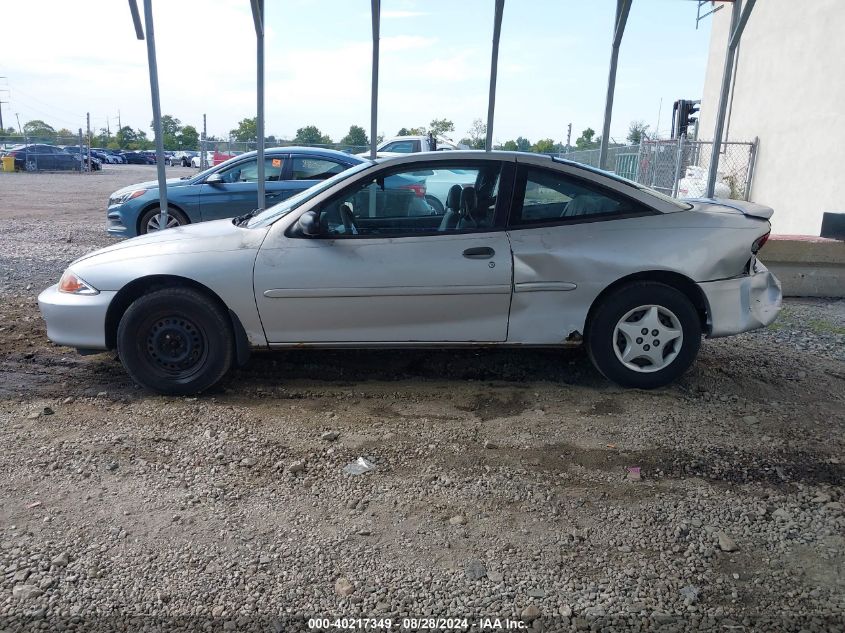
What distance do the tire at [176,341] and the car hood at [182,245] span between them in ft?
0.93

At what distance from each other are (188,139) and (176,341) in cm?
7201

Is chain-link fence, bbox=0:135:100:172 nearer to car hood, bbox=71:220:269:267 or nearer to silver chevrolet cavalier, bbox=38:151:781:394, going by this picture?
car hood, bbox=71:220:269:267

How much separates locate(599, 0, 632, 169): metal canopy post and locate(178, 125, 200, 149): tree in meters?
65.3

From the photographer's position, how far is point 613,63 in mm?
6660

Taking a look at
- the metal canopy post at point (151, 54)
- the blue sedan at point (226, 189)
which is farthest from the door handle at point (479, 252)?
the blue sedan at point (226, 189)

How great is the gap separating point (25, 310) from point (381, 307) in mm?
4482

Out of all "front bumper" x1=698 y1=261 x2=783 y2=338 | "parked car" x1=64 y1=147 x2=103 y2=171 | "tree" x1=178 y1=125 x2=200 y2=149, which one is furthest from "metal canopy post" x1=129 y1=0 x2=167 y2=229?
"tree" x1=178 y1=125 x2=200 y2=149

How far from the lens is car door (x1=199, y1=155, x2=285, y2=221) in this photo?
35.7 feet

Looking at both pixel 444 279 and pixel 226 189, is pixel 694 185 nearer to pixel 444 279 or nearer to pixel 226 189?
pixel 226 189

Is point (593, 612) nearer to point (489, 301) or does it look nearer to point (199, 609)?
point (199, 609)

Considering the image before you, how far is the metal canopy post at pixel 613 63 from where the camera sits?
6.50 metres

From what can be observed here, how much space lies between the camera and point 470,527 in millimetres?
3309

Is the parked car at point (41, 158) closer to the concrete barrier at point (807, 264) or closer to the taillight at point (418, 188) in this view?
the concrete barrier at point (807, 264)

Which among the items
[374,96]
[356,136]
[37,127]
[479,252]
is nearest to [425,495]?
[479,252]
